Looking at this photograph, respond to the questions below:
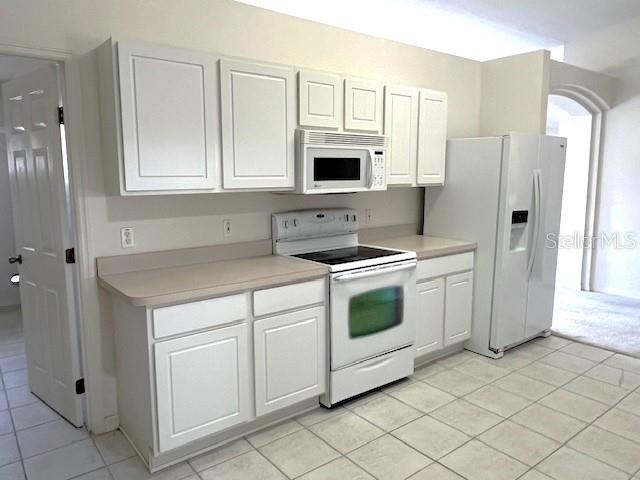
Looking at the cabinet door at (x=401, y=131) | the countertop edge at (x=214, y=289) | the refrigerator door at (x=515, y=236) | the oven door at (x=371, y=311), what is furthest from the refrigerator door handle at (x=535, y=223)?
the countertop edge at (x=214, y=289)

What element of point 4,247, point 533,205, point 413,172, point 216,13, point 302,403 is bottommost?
point 302,403

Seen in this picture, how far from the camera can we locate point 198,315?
2.27m

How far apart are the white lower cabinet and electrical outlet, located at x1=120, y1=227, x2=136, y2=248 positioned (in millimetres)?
1873

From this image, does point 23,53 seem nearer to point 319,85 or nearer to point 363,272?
point 319,85

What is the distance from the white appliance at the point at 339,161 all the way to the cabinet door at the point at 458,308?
99cm

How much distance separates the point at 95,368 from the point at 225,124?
1.53 m

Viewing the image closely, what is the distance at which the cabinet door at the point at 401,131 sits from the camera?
3.29 m

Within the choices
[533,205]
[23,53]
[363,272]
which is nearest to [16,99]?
[23,53]

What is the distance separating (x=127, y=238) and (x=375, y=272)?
56.9 inches

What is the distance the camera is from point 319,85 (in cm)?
287

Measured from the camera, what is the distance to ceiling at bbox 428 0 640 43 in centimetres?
416

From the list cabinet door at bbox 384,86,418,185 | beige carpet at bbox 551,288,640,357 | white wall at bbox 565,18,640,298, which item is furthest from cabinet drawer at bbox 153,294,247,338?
white wall at bbox 565,18,640,298

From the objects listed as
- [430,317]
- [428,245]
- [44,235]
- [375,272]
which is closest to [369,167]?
[375,272]

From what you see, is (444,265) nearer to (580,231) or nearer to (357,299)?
(357,299)
